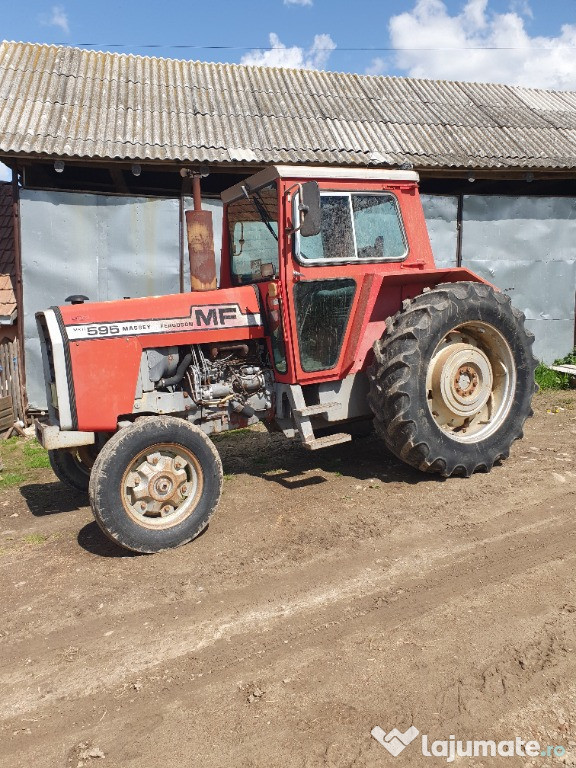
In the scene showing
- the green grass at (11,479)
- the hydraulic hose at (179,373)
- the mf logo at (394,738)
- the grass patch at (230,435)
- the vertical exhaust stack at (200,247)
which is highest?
the vertical exhaust stack at (200,247)

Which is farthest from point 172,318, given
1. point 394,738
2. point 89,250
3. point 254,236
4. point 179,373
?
point 89,250

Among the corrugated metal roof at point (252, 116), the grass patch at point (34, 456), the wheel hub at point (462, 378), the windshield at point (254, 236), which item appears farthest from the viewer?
the corrugated metal roof at point (252, 116)

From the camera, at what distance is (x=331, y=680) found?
260 centimetres

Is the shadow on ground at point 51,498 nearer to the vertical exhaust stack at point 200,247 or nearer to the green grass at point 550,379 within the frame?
the vertical exhaust stack at point 200,247

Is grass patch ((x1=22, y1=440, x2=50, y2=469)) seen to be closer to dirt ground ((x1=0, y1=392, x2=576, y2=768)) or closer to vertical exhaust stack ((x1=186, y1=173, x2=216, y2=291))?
dirt ground ((x1=0, y1=392, x2=576, y2=768))

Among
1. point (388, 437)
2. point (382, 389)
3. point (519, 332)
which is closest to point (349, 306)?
point (382, 389)

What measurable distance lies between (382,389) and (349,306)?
718 millimetres

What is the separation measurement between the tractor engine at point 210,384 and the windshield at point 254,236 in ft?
2.07

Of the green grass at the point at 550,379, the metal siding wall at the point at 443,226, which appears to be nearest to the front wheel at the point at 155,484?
the metal siding wall at the point at 443,226

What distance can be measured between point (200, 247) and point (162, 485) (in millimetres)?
1826

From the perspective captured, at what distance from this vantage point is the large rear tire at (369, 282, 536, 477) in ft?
15.2

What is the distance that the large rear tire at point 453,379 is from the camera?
15.2 feet

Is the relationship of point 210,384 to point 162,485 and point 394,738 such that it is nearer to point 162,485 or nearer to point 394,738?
point 162,485

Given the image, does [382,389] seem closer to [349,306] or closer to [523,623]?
[349,306]
